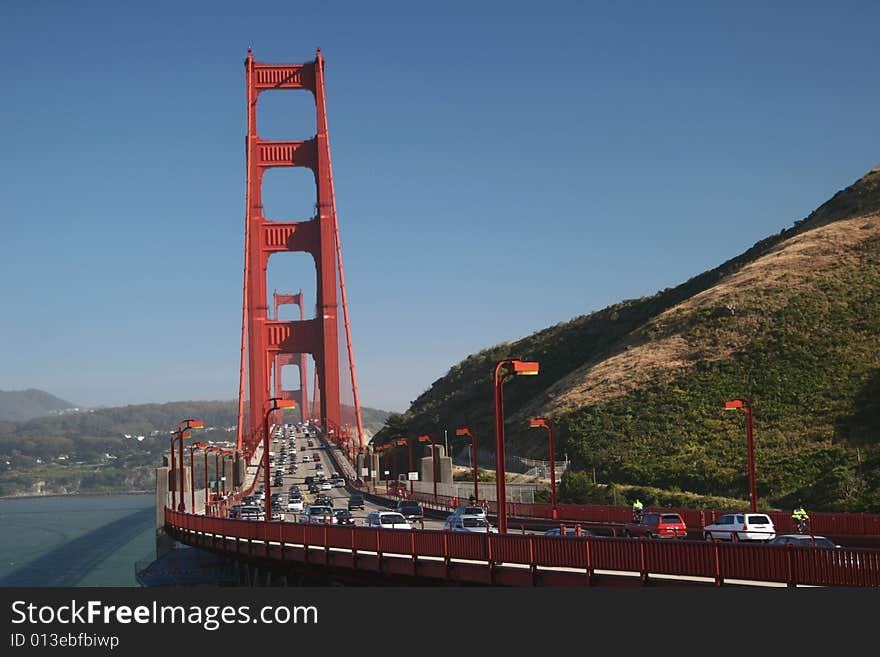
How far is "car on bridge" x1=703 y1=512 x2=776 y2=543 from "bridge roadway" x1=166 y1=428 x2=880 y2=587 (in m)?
9.99

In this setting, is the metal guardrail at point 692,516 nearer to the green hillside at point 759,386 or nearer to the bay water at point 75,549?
the green hillside at point 759,386

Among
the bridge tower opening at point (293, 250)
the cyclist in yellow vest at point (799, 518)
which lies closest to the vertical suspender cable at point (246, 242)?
the bridge tower opening at point (293, 250)

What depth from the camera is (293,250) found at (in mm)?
122062

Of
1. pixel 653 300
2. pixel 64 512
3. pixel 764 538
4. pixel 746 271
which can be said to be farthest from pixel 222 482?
pixel 64 512

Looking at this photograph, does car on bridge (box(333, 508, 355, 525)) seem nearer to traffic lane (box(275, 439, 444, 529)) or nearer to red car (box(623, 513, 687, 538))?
traffic lane (box(275, 439, 444, 529))

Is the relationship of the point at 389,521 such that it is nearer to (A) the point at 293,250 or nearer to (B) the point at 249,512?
(B) the point at 249,512

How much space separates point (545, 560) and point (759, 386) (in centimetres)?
5959

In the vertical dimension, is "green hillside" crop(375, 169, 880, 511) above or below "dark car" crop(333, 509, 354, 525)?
above

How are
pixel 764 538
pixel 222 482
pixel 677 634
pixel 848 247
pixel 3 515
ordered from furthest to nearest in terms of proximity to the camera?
pixel 3 515 → pixel 848 247 → pixel 222 482 → pixel 764 538 → pixel 677 634

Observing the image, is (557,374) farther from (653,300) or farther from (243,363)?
(243,363)

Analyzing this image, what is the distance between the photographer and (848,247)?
104438mm

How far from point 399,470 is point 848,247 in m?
44.9

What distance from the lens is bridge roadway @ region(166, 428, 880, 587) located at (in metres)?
20.4

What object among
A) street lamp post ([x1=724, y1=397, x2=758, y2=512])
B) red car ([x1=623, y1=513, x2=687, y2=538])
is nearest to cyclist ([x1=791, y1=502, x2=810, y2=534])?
street lamp post ([x1=724, y1=397, x2=758, y2=512])
